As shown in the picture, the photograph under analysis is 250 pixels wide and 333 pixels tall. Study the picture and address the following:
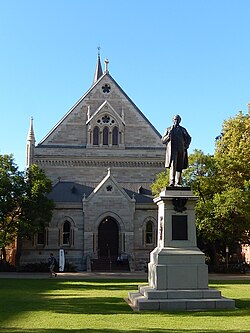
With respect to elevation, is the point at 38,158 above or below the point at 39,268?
above

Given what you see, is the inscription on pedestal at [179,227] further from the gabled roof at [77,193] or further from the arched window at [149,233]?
the arched window at [149,233]

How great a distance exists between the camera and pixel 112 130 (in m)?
50.4

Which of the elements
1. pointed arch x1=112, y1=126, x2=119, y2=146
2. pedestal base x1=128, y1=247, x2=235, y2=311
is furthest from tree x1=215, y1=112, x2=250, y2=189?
pedestal base x1=128, y1=247, x2=235, y2=311

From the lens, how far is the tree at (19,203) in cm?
3984

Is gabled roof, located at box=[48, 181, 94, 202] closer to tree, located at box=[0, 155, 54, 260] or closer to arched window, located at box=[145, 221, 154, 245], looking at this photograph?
tree, located at box=[0, 155, 54, 260]

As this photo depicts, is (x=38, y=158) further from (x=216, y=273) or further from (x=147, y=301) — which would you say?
(x=147, y=301)

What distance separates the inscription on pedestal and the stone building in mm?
26281

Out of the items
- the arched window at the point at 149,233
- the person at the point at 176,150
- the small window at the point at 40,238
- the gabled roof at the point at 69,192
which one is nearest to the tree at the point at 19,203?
the small window at the point at 40,238

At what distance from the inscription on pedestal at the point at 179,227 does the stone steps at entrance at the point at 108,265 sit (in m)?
25.4

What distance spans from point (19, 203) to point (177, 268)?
89.5ft

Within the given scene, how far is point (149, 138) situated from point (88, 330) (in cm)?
3986

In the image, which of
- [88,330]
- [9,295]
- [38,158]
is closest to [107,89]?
[38,158]

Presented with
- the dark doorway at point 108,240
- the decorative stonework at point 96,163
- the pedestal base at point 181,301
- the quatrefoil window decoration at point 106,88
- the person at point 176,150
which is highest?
the quatrefoil window decoration at point 106,88

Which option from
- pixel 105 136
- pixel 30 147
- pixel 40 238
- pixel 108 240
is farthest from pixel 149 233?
pixel 30 147
